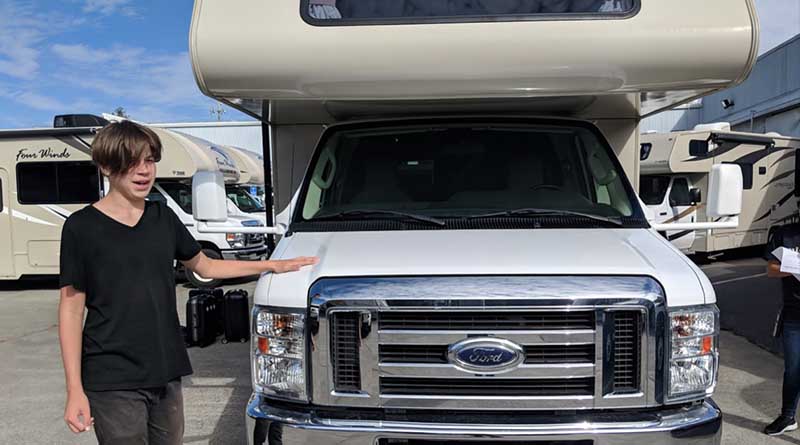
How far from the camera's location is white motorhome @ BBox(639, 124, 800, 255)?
12257 millimetres

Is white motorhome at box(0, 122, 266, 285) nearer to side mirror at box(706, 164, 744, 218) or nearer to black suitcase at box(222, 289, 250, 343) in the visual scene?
black suitcase at box(222, 289, 250, 343)

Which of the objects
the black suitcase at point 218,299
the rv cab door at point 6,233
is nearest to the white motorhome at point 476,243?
the black suitcase at point 218,299

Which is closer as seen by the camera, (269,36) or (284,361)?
(284,361)

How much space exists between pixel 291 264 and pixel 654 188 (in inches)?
471

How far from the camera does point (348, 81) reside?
2.96 m

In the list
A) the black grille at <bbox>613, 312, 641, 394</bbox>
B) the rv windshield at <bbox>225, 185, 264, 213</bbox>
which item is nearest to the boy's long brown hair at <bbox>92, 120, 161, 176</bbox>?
the black grille at <bbox>613, 312, 641, 394</bbox>

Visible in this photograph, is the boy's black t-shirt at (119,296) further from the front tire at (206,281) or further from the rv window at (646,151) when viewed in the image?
the rv window at (646,151)

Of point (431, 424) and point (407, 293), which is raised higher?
point (407, 293)

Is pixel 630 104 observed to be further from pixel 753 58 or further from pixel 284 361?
pixel 284 361

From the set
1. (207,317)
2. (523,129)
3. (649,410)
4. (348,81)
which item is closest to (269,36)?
(348,81)

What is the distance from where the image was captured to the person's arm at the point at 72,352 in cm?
223

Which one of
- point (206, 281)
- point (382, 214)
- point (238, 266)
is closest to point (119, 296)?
point (238, 266)

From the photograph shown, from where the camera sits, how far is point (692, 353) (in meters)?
2.54

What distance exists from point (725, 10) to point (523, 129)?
1.32m
